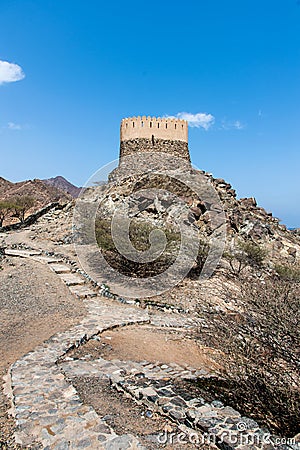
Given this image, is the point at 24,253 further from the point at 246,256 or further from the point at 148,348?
the point at 246,256

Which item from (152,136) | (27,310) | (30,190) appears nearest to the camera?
(27,310)

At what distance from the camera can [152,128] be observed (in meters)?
22.1

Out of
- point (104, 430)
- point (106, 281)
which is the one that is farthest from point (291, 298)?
point (106, 281)

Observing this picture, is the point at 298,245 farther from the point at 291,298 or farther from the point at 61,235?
the point at 291,298

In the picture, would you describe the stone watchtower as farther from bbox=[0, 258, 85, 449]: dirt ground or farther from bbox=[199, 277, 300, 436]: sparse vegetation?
bbox=[199, 277, 300, 436]: sparse vegetation

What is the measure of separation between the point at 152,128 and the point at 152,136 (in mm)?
514

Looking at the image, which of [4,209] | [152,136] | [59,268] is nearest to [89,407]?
[59,268]

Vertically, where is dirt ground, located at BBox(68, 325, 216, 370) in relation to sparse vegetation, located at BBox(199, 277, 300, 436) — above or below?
below

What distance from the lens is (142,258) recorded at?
43.4 feet

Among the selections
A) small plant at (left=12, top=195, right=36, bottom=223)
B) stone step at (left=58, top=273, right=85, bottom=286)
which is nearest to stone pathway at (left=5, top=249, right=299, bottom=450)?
stone step at (left=58, top=273, right=85, bottom=286)

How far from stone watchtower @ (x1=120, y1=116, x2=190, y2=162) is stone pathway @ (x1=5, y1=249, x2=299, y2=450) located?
1660cm

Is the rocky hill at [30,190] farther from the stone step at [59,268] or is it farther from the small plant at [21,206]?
the stone step at [59,268]

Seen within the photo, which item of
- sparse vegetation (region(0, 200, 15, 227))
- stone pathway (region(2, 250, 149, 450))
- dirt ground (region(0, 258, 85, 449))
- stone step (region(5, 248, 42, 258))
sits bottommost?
stone pathway (region(2, 250, 149, 450))

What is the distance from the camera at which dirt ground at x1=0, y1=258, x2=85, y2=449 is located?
6.16 m
